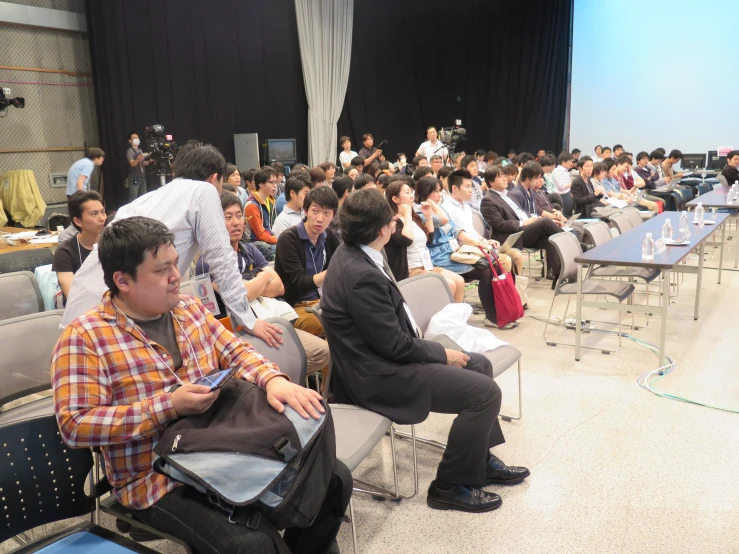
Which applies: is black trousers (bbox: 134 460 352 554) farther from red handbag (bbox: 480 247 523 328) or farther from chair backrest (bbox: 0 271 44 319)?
red handbag (bbox: 480 247 523 328)

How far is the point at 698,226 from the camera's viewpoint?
16.9 feet

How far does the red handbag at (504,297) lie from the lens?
4.55 m

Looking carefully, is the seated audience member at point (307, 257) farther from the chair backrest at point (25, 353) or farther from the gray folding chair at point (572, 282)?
the gray folding chair at point (572, 282)

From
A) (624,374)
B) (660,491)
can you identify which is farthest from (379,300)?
(624,374)

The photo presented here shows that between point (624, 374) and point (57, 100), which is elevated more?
point (57, 100)

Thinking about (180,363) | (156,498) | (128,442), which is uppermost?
(180,363)

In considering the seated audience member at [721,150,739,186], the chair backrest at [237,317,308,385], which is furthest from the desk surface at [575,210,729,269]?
the seated audience member at [721,150,739,186]

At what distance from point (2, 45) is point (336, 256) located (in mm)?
7962

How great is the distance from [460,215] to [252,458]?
3793 mm

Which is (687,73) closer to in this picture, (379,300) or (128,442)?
(379,300)

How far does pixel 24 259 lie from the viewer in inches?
165

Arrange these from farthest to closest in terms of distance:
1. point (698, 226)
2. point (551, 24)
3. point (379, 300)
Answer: point (551, 24) < point (698, 226) < point (379, 300)

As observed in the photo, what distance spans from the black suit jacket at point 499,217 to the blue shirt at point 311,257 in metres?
2.49

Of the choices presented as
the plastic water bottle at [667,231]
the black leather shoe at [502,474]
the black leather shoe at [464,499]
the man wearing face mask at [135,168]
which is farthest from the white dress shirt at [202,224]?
the man wearing face mask at [135,168]
